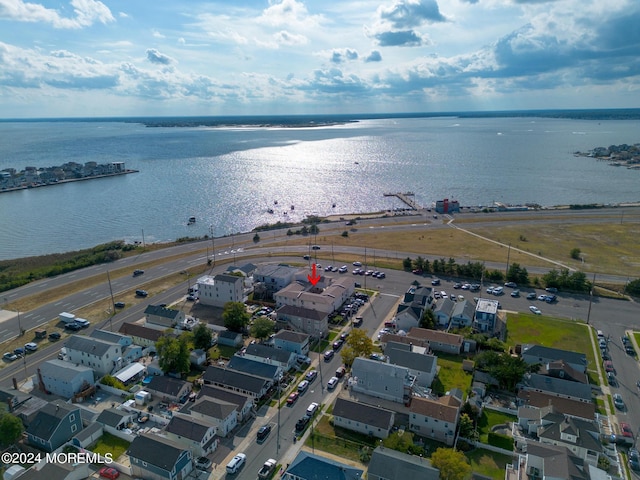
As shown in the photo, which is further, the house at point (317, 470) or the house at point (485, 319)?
the house at point (485, 319)

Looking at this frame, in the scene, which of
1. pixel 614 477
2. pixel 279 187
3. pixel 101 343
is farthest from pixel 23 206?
pixel 614 477

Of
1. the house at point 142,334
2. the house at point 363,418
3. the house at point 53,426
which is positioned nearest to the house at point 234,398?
the house at point 363,418

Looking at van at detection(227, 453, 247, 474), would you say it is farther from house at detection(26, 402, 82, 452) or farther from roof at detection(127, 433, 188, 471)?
house at detection(26, 402, 82, 452)

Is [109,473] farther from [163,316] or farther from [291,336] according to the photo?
[163,316]

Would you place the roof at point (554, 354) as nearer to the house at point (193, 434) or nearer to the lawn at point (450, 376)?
the lawn at point (450, 376)

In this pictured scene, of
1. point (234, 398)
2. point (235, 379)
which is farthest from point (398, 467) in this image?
point (235, 379)
